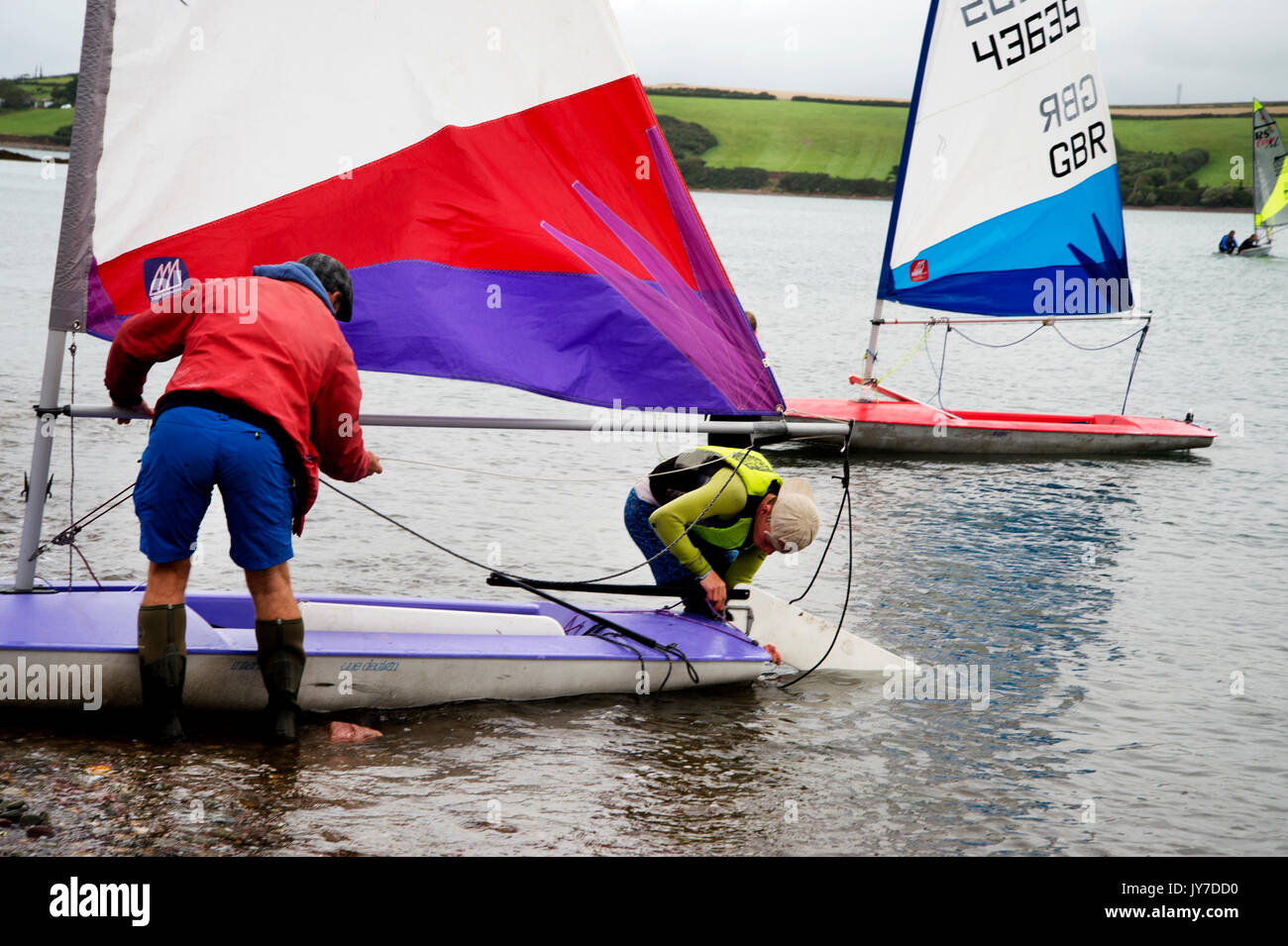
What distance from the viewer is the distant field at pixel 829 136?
368ft

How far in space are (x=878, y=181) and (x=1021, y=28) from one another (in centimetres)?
10451

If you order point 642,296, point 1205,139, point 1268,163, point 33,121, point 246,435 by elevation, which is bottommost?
point 246,435

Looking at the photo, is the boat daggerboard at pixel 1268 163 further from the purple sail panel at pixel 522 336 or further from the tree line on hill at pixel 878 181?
the tree line on hill at pixel 878 181

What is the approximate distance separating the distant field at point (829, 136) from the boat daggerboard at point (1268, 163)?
6169 cm

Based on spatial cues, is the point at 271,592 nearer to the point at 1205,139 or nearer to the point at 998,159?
the point at 998,159

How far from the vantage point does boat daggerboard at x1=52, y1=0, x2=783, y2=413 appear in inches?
196

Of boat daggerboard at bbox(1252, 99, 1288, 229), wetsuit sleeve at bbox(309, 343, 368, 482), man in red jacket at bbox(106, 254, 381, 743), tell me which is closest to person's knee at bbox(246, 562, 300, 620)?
man in red jacket at bbox(106, 254, 381, 743)

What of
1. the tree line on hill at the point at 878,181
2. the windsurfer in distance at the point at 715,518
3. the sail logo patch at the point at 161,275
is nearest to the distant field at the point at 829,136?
the tree line on hill at the point at 878,181

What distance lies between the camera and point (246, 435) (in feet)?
14.3

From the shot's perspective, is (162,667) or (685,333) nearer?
(162,667)

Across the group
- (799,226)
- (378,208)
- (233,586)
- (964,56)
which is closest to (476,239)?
(378,208)

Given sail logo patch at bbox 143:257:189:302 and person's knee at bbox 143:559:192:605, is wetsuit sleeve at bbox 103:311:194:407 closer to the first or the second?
sail logo patch at bbox 143:257:189:302

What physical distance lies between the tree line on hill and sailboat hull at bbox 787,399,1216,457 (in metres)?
90.9

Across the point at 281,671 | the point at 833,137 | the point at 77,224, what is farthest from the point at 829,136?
the point at 281,671
